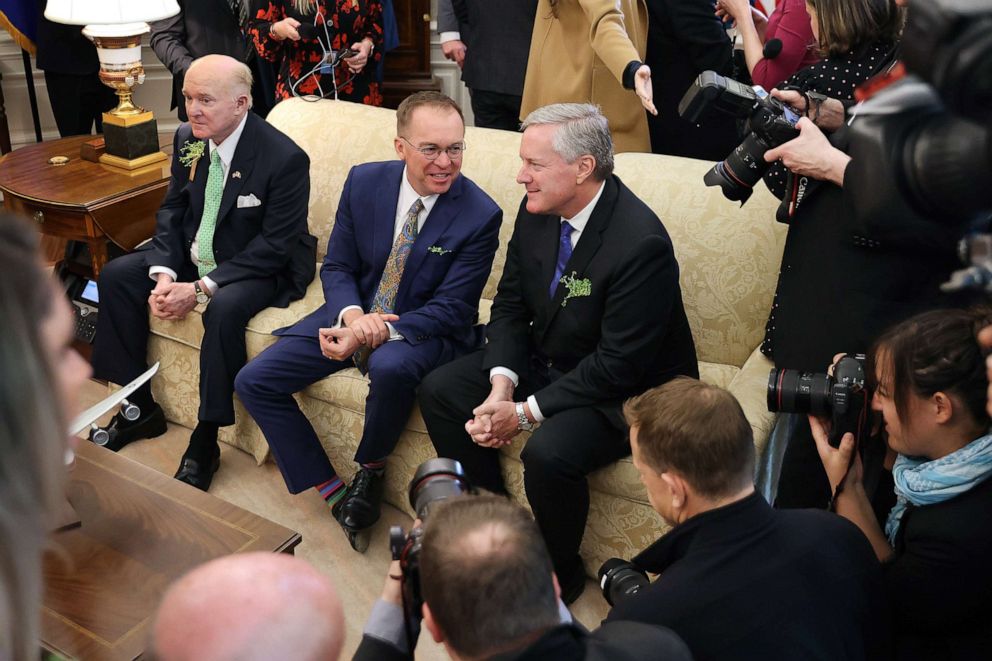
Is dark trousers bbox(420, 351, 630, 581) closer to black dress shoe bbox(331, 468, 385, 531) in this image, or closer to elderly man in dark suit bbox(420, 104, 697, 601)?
elderly man in dark suit bbox(420, 104, 697, 601)

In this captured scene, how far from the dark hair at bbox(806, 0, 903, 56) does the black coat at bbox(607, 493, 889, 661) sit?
1.23 meters

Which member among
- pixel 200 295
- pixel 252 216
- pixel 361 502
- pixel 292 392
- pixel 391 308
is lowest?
pixel 361 502

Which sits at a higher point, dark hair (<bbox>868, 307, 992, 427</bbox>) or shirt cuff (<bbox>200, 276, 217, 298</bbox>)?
dark hair (<bbox>868, 307, 992, 427</bbox>)

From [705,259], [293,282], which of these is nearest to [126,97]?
[293,282]

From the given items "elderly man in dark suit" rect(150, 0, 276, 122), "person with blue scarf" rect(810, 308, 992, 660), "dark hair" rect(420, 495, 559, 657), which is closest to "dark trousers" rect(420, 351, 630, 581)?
"person with blue scarf" rect(810, 308, 992, 660)

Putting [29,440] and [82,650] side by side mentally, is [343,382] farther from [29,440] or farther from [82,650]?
[29,440]

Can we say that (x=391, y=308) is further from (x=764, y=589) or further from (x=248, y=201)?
(x=764, y=589)

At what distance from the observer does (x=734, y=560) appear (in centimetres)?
154

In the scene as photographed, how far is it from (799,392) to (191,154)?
2079 mm

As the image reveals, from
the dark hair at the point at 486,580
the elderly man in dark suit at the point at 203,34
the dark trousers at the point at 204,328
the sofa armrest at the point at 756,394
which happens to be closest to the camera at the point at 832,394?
the sofa armrest at the point at 756,394

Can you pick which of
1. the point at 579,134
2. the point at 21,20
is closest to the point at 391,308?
the point at 579,134

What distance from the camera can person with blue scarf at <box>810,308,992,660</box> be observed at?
164 centimetres

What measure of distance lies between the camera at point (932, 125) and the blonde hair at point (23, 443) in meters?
0.85

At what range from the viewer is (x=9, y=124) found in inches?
207
